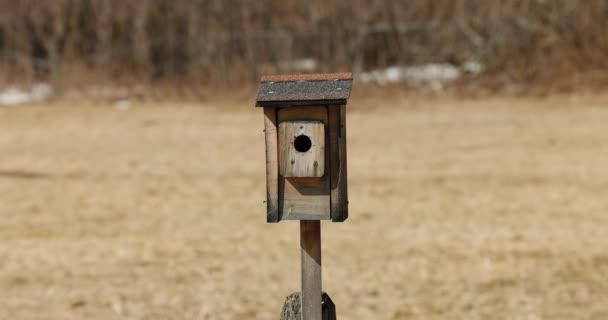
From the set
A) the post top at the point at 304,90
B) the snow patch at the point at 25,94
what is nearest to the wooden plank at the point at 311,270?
the post top at the point at 304,90

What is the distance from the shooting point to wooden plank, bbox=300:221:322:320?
389cm

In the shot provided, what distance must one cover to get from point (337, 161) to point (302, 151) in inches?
5.9

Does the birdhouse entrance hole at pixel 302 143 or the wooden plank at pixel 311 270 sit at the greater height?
the birdhouse entrance hole at pixel 302 143

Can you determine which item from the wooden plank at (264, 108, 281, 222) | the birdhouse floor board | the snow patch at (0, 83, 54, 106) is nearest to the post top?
the wooden plank at (264, 108, 281, 222)

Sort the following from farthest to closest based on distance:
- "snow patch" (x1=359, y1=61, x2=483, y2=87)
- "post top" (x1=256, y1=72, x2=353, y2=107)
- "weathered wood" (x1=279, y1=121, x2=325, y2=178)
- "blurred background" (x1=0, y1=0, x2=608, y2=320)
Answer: "snow patch" (x1=359, y1=61, x2=483, y2=87) < "blurred background" (x1=0, y1=0, x2=608, y2=320) < "weathered wood" (x1=279, y1=121, x2=325, y2=178) < "post top" (x1=256, y1=72, x2=353, y2=107)

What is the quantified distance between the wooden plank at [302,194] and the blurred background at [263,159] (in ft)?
8.11

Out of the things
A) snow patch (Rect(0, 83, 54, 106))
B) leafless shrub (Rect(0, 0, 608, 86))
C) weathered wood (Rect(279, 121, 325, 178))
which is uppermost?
leafless shrub (Rect(0, 0, 608, 86))

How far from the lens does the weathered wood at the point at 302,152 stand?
3.86m

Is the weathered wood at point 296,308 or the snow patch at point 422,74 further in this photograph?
the snow patch at point 422,74

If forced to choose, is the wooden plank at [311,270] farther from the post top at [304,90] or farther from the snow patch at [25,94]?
the snow patch at [25,94]

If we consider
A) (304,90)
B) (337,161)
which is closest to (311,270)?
(337,161)

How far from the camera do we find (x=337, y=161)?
3.89 metres

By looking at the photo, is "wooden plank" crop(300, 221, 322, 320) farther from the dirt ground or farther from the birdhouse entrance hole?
the dirt ground

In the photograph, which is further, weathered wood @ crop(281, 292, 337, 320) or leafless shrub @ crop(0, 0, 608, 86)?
leafless shrub @ crop(0, 0, 608, 86)
